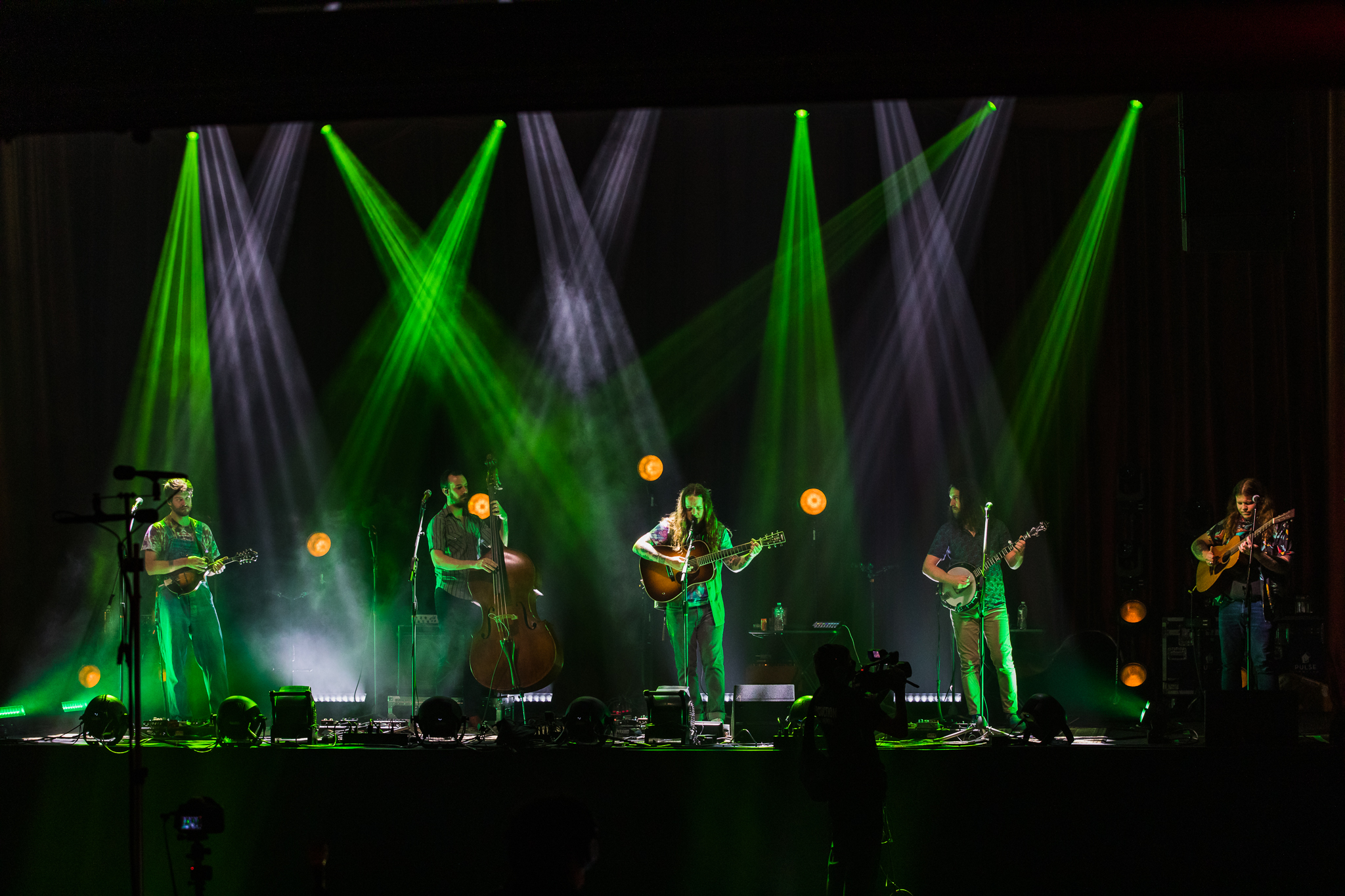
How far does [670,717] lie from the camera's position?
296 inches

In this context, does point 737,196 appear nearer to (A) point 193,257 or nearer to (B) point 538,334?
(B) point 538,334

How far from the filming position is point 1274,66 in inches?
199

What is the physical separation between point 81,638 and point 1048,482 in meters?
9.41

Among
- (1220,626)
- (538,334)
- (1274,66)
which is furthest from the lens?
(538,334)

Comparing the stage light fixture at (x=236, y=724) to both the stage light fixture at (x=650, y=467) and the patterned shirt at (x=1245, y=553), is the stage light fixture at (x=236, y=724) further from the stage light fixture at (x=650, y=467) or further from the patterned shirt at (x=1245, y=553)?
the patterned shirt at (x=1245, y=553)

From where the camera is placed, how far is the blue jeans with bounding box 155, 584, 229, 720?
865 cm

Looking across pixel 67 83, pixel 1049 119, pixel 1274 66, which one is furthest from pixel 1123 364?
pixel 67 83

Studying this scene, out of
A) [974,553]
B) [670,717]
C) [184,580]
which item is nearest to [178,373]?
[184,580]

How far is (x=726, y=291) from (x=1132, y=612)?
194 inches

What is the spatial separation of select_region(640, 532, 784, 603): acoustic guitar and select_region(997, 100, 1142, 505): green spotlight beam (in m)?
3.10

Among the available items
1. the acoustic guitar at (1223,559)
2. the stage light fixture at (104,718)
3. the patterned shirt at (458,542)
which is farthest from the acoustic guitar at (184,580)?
the acoustic guitar at (1223,559)

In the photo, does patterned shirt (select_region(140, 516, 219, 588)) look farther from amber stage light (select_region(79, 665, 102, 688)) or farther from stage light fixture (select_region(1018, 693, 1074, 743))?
stage light fixture (select_region(1018, 693, 1074, 743))

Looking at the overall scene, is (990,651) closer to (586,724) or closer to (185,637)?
(586,724)

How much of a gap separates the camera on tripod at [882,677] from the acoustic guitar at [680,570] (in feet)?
9.99
